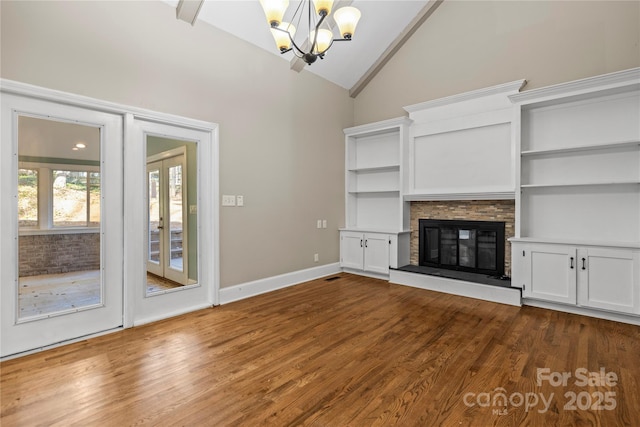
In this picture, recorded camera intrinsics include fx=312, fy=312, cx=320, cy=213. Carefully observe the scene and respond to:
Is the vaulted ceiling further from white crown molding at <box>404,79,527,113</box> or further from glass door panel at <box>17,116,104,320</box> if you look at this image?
glass door panel at <box>17,116,104,320</box>

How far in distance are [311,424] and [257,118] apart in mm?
3595

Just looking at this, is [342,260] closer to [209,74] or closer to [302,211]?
[302,211]

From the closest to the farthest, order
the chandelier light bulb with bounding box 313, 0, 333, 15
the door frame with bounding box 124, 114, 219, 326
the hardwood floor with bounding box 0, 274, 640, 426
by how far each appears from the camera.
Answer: the hardwood floor with bounding box 0, 274, 640, 426
the chandelier light bulb with bounding box 313, 0, 333, 15
the door frame with bounding box 124, 114, 219, 326

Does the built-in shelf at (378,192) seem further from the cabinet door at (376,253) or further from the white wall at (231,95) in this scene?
the cabinet door at (376,253)

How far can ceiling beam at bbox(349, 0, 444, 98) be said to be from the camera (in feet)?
15.5

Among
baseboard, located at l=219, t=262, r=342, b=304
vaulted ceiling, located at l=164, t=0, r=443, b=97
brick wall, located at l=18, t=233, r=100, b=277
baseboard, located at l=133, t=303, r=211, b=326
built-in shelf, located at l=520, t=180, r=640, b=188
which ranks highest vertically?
vaulted ceiling, located at l=164, t=0, r=443, b=97

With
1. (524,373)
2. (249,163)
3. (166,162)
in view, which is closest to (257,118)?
(249,163)

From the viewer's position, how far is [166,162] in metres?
3.43

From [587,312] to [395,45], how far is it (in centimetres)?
452

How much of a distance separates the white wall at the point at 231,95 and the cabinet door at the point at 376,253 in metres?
0.62

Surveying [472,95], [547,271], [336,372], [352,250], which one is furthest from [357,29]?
[336,372]

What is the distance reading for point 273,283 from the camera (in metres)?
4.43


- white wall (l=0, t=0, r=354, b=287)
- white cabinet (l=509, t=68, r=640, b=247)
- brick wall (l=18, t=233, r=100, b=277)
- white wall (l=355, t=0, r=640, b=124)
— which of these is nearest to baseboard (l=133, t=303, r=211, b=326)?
white wall (l=0, t=0, r=354, b=287)

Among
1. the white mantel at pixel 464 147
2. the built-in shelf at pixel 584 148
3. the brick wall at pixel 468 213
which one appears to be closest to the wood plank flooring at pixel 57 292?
the white mantel at pixel 464 147
